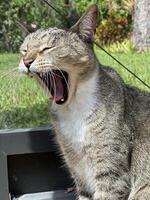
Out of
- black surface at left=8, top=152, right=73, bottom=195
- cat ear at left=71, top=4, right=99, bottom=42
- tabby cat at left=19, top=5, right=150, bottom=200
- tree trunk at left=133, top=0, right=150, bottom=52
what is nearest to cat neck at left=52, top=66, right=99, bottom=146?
tabby cat at left=19, top=5, right=150, bottom=200

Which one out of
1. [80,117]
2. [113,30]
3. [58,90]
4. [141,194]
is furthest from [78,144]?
[113,30]

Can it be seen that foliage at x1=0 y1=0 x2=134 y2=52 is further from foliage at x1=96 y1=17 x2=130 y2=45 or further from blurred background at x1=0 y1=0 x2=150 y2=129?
foliage at x1=96 y1=17 x2=130 y2=45

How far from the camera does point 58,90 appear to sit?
303cm

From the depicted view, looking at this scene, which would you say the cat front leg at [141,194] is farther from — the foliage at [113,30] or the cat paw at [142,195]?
the foliage at [113,30]

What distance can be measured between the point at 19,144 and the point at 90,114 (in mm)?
608

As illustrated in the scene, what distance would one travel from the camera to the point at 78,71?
301cm

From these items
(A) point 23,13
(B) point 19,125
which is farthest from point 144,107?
(A) point 23,13

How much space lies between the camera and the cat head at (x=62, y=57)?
294cm

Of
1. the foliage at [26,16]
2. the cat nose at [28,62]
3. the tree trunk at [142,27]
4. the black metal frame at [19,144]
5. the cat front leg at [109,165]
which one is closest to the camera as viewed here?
the cat nose at [28,62]

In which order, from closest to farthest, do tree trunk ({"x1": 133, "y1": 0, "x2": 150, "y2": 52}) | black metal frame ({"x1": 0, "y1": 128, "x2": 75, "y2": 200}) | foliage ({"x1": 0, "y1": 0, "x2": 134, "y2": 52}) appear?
black metal frame ({"x1": 0, "y1": 128, "x2": 75, "y2": 200}), foliage ({"x1": 0, "y1": 0, "x2": 134, "y2": 52}), tree trunk ({"x1": 133, "y1": 0, "x2": 150, "y2": 52})

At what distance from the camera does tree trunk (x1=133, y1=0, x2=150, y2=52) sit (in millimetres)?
7207

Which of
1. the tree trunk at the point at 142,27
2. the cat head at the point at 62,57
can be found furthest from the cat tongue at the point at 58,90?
the tree trunk at the point at 142,27

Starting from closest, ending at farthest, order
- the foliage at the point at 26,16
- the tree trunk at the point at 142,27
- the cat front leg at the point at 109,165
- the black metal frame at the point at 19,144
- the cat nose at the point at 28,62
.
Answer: the cat nose at the point at 28,62 → the cat front leg at the point at 109,165 → the black metal frame at the point at 19,144 → the foliage at the point at 26,16 → the tree trunk at the point at 142,27

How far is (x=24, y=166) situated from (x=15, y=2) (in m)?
2.70
